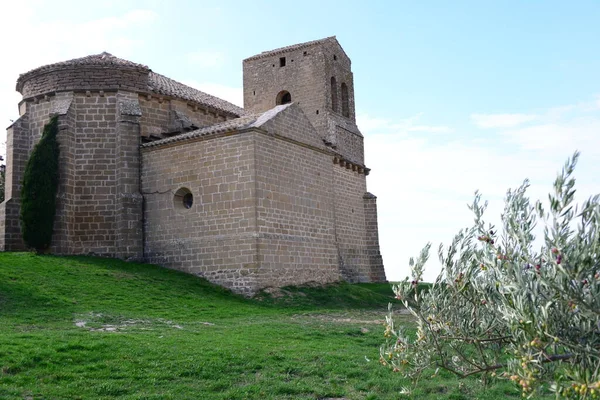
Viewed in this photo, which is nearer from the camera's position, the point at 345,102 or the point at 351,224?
the point at 351,224

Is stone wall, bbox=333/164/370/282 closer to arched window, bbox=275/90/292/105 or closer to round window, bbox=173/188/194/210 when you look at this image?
arched window, bbox=275/90/292/105

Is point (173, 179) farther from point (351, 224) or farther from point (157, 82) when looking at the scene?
point (351, 224)

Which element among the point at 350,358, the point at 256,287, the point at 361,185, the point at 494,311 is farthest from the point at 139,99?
the point at 494,311

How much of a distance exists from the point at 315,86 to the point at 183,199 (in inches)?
496

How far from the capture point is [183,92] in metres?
23.7

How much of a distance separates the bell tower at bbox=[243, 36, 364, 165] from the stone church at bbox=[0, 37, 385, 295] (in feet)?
26.2

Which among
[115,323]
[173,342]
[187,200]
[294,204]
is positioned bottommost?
[173,342]

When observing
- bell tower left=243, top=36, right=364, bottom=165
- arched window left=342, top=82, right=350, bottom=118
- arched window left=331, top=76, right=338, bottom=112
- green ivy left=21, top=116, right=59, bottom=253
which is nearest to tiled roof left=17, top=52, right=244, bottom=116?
green ivy left=21, top=116, right=59, bottom=253

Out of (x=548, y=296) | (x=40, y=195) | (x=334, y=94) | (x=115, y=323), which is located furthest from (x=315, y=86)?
(x=548, y=296)

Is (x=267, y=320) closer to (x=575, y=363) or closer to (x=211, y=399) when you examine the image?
(x=211, y=399)

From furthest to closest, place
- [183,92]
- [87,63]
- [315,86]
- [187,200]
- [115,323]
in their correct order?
1. [315,86]
2. [183,92]
3. [87,63]
4. [187,200]
5. [115,323]

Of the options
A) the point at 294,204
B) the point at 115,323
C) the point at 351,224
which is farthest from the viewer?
the point at 351,224

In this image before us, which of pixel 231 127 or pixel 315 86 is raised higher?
pixel 315 86

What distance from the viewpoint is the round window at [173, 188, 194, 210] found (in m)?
20.0
